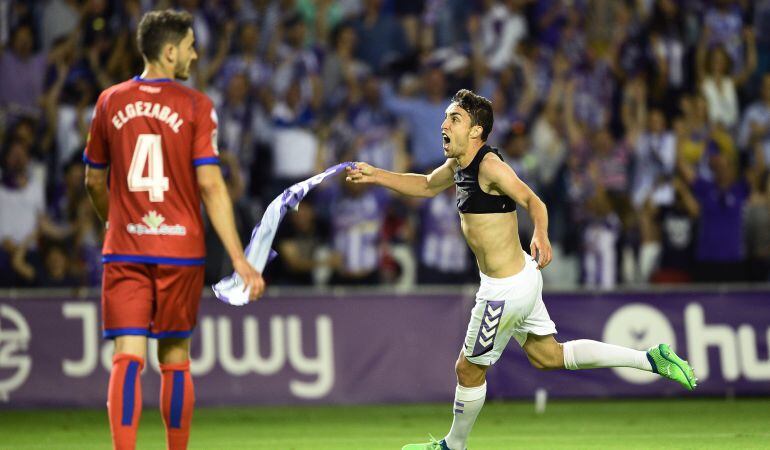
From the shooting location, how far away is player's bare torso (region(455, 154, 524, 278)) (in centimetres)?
841

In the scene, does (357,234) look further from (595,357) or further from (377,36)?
(595,357)

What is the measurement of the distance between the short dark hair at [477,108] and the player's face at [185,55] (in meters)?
2.08

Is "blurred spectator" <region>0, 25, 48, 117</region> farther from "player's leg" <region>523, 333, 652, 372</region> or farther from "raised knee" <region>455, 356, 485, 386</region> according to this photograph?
"player's leg" <region>523, 333, 652, 372</region>

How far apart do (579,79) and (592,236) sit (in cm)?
291

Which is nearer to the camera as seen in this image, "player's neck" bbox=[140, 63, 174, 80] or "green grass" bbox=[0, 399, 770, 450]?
"player's neck" bbox=[140, 63, 174, 80]

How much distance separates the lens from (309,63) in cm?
1675

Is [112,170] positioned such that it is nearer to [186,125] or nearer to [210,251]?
[186,125]

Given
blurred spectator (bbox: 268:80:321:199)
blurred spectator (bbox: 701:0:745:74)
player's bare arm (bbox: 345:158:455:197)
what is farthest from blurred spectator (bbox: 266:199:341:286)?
blurred spectator (bbox: 701:0:745:74)

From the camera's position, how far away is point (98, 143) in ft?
22.9

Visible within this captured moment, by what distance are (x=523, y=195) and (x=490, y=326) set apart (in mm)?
916

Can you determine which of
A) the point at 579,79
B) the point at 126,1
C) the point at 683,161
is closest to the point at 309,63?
the point at 126,1

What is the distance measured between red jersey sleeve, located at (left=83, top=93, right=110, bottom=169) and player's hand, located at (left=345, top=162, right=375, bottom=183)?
2.03m

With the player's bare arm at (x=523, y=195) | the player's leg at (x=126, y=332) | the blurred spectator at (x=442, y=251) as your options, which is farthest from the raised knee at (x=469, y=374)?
the blurred spectator at (x=442, y=251)

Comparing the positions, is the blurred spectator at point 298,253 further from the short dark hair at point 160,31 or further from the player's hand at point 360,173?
the short dark hair at point 160,31
